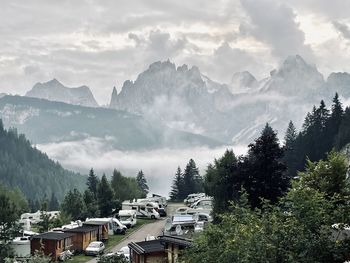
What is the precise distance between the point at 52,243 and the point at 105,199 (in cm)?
3344

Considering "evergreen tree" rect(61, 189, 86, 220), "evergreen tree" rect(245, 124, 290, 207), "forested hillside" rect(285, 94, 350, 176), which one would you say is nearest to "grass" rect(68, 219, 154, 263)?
"evergreen tree" rect(61, 189, 86, 220)

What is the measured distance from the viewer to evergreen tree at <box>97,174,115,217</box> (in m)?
82.5

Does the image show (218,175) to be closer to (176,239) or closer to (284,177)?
(284,177)

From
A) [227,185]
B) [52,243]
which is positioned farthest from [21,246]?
[227,185]

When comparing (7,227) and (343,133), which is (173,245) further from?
(343,133)

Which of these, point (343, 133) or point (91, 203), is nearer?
point (343, 133)

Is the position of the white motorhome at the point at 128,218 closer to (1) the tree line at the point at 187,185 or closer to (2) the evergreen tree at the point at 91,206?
(2) the evergreen tree at the point at 91,206

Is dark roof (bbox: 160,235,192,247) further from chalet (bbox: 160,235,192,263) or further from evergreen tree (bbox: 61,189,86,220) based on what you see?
evergreen tree (bbox: 61,189,86,220)

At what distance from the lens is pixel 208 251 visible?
22.6 metres

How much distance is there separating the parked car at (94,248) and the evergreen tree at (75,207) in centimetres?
2417

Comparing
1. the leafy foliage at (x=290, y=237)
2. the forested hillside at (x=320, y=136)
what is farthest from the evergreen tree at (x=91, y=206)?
the leafy foliage at (x=290, y=237)

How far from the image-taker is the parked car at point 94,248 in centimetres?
5284

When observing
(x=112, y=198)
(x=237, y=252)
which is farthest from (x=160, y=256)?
(x=112, y=198)

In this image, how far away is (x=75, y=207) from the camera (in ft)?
262
